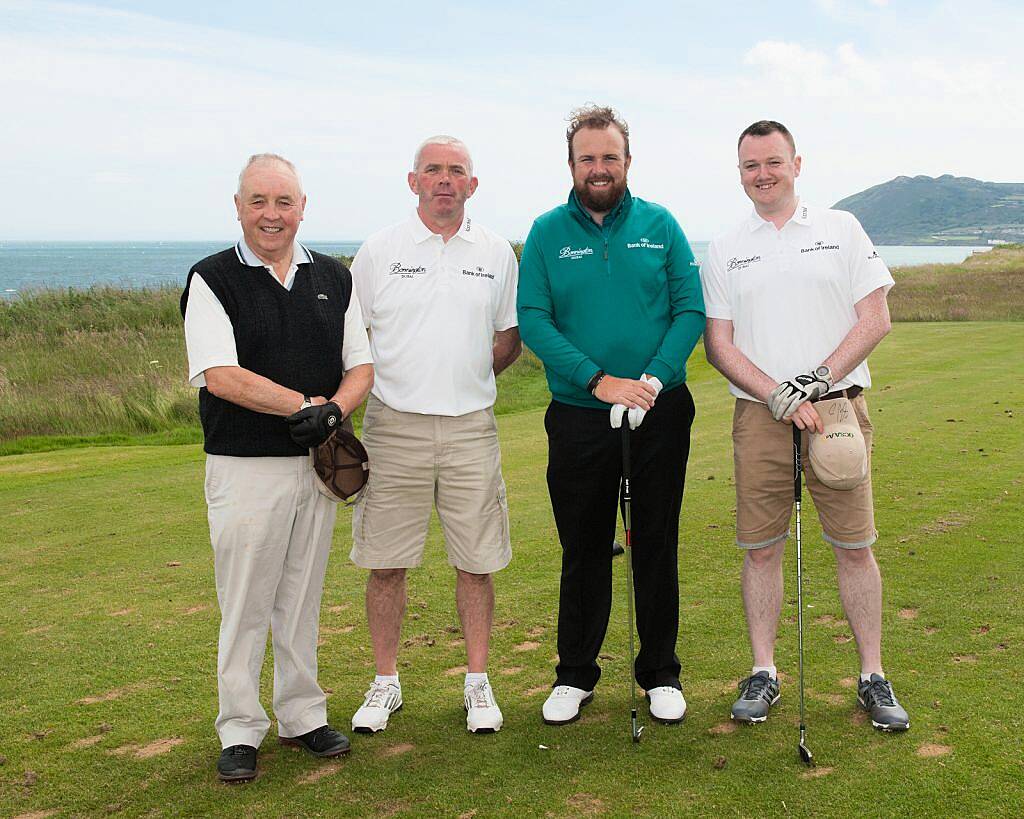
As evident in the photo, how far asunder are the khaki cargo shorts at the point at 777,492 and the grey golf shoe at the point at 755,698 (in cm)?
52

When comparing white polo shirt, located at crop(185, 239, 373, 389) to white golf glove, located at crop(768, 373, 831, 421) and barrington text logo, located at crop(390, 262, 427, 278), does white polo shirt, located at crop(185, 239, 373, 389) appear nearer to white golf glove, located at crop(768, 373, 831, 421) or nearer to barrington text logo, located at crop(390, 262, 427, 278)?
barrington text logo, located at crop(390, 262, 427, 278)

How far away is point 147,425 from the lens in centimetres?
1254

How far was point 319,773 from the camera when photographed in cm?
350

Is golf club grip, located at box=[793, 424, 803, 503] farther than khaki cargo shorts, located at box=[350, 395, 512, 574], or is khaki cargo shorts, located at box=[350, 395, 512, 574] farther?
khaki cargo shorts, located at box=[350, 395, 512, 574]

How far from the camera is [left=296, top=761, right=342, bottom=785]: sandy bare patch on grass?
3441mm

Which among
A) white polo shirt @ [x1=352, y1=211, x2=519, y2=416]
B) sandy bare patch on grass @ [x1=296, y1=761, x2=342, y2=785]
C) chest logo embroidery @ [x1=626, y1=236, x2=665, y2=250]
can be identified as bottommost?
sandy bare patch on grass @ [x1=296, y1=761, x2=342, y2=785]

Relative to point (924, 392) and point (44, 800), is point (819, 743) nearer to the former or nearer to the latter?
point (44, 800)

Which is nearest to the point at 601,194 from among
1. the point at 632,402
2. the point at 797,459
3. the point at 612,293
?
the point at 612,293

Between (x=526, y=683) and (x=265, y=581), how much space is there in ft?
3.94

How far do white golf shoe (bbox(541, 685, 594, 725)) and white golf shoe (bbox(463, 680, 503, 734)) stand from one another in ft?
0.60

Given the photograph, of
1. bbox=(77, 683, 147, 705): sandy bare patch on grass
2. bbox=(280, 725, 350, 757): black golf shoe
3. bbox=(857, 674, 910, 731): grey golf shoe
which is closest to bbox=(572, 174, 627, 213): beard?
bbox=(857, 674, 910, 731): grey golf shoe

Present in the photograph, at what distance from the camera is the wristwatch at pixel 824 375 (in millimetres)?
3693

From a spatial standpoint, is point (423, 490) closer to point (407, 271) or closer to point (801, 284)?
point (407, 271)

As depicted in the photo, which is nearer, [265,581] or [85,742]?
[265,581]
